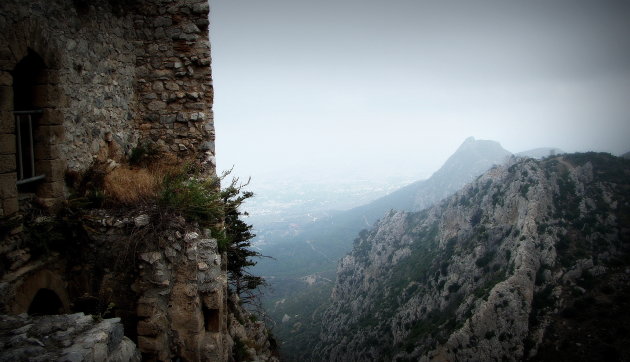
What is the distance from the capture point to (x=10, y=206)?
13.8ft

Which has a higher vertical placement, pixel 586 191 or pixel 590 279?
pixel 586 191

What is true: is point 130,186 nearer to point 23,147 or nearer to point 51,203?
point 51,203

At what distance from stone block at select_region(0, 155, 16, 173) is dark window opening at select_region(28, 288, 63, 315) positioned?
162cm

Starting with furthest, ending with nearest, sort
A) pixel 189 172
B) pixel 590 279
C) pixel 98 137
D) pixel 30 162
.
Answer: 1. pixel 590 279
2. pixel 189 172
3. pixel 98 137
4. pixel 30 162

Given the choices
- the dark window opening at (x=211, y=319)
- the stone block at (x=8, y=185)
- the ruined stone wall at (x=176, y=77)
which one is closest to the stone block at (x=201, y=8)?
the ruined stone wall at (x=176, y=77)

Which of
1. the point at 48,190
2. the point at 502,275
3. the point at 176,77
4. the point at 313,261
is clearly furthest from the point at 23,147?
the point at 313,261

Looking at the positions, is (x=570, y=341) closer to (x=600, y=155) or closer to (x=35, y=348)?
(x=35, y=348)

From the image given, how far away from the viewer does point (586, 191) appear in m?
53.2

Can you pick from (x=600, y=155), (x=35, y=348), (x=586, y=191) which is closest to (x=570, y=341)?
(x=586, y=191)

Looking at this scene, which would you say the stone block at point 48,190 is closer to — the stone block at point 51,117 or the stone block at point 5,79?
the stone block at point 51,117

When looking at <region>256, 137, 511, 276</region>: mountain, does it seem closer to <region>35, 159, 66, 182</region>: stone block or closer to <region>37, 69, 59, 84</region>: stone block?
<region>35, 159, 66, 182</region>: stone block

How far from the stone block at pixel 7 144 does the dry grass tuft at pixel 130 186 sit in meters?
1.25

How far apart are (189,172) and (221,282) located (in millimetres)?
2937

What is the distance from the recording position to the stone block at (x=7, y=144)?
13.6 feet
